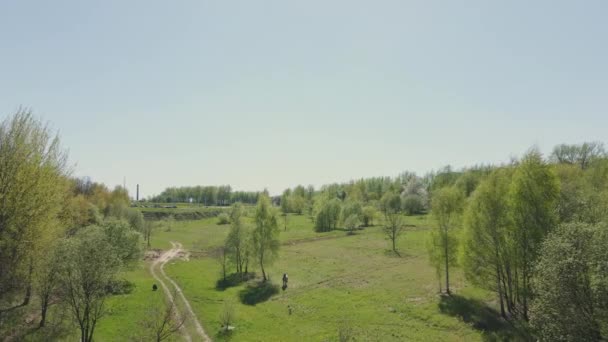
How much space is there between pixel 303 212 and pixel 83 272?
17085cm

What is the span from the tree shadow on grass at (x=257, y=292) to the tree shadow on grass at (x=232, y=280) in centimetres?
289

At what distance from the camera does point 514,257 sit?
113 feet

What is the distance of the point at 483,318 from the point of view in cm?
3650

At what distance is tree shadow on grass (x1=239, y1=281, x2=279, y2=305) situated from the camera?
1908 inches

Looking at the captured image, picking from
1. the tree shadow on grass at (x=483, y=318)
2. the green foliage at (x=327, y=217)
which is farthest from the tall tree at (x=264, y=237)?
the green foliage at (x=327, y=217)

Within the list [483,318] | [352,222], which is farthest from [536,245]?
[352,222]

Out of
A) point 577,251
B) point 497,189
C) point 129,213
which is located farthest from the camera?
point 129,213

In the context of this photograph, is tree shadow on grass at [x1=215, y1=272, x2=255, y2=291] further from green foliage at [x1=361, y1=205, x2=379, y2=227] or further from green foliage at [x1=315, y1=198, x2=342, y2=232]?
green foliage at [x1=361, y1=205, x2=379, y2=227]

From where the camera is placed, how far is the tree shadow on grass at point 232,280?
55.0 m

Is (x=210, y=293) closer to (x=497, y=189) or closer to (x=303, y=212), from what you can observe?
(x=497, y=189)

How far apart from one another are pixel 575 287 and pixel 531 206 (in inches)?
562

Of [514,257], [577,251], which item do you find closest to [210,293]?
[514,257]

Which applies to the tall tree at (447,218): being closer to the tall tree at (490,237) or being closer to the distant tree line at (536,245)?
the distant tree line at (536,245)

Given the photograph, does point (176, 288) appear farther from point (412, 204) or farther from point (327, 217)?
point (412, 204)
